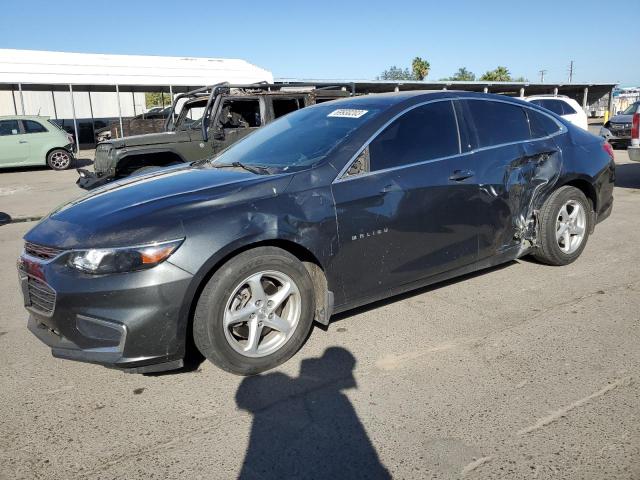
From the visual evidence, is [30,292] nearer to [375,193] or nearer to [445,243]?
[375,193]

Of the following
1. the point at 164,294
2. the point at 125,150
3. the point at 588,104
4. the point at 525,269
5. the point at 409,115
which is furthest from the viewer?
the point at 588,104

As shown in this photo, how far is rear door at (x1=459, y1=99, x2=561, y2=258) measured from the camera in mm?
3980

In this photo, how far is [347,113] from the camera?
3.80 meters

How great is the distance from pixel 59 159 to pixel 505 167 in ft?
52.0

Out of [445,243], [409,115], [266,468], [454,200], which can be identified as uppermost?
[409,115]

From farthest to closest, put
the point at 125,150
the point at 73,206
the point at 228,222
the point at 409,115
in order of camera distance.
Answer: the point at 125,150, the point at 409,115, the point at 73,206, the point at 228,222

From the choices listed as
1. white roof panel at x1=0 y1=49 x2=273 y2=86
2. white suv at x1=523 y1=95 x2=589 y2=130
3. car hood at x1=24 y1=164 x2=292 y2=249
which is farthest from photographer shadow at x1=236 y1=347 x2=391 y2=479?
white roof panel at x1=0 y1=49 x2=273 y2=86

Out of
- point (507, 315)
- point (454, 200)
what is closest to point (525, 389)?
point (507, 315)

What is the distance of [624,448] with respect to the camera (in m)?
2.30

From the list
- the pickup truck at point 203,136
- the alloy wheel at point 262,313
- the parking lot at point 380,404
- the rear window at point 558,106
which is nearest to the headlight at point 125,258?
the alloy wheel at point 262,313

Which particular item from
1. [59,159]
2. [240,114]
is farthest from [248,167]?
[59,159]

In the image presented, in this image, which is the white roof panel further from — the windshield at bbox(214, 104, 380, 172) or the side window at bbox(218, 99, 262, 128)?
the windshield at bbox(214, 104, 380, 172)

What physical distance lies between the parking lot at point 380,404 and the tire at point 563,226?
0.67 m

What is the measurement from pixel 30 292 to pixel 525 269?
4.14 meters
